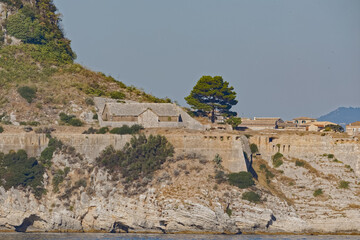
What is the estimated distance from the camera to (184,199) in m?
63.6

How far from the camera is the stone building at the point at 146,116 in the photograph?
77.5 meters

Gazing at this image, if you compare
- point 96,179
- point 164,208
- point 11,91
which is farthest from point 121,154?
point 11,91

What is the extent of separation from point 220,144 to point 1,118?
60.9 feet

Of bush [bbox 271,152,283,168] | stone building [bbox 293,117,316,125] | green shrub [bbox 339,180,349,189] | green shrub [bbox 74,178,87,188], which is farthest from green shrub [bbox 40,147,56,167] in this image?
stone building [bbox 293,117,316,125]

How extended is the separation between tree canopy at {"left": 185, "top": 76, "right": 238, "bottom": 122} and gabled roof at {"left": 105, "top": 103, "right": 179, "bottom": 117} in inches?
164

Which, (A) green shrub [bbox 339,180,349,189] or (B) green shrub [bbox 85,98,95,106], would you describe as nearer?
(A) green shrub [bbox 339,180,349,189]

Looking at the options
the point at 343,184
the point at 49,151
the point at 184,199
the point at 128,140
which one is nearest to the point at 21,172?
the point at 49,151

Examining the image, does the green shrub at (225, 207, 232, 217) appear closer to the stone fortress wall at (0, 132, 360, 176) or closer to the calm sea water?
the calm sea water

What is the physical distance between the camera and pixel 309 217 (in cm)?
6669

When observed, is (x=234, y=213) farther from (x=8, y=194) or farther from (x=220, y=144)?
(x=8, y=194)

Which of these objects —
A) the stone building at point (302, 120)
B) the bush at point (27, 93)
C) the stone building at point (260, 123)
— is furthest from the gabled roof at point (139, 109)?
the stone building at point (302, 120)

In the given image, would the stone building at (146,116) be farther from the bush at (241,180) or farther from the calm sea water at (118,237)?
the calm sea water at (118,237)

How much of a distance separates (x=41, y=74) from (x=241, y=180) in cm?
2598

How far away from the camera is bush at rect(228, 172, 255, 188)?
6706cm
